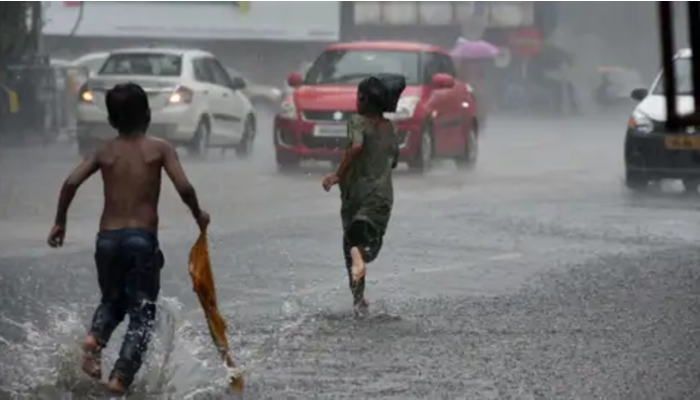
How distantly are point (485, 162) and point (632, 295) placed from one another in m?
15.9

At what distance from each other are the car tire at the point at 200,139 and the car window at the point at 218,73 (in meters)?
0.84

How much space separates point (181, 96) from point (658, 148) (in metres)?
7.80

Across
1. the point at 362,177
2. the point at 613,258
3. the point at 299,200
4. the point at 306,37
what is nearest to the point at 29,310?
the point at 362,177

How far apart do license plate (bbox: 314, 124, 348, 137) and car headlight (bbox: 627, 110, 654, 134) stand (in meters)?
3.77

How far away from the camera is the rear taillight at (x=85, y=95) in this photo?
26.7m

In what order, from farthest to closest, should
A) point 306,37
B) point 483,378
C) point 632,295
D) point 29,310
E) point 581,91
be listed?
1. point 581,91
2. point 306,37
3. point 632,295
4. point 29,310
5. point 483,378

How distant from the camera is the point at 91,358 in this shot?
832 cm

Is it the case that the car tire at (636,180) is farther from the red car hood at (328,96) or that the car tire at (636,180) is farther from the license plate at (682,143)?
the red car hood at (328,96)

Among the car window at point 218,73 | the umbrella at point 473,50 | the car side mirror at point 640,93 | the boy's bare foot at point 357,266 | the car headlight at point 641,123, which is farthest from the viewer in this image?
the umbrella at point 473,50

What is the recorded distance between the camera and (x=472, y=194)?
21.0 m

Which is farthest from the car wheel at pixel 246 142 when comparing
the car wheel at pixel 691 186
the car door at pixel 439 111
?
the car wheel at pixel 691 186

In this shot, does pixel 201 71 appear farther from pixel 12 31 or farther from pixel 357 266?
pixel 357 266

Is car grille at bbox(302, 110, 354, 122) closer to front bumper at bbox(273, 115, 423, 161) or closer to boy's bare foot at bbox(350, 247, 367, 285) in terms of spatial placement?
front bumper at bbox(273, 115, 423, 161)

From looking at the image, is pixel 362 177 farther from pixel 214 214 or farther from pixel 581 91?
pixel 581 91
